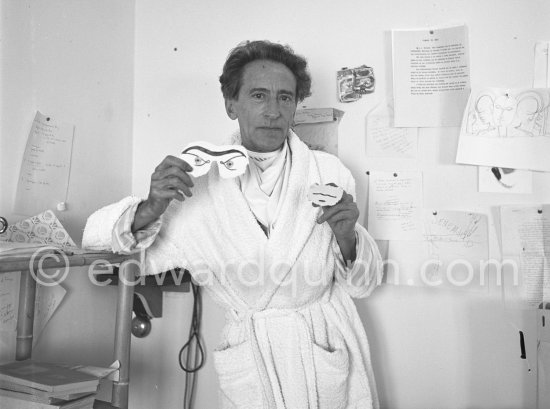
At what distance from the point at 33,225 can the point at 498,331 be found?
48.8 inches

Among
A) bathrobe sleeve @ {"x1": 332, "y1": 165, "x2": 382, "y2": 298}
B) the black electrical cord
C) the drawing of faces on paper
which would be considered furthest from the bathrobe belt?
the drawing of faces on paper

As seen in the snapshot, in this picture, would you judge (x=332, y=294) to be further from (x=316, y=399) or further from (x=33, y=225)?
(x=33, y=225)

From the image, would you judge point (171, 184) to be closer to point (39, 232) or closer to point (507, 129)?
point (39, 232)

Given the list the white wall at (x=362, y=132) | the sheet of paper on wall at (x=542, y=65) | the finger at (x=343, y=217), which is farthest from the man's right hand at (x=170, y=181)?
the sheet of paper on wall at (x=542, y=65)

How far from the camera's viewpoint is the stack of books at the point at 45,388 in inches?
38.7

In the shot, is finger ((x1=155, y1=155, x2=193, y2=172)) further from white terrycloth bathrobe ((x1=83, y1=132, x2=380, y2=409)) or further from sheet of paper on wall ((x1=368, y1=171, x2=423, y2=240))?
sheet of paper on wall ((x1=368, y1=171, x2=423, y2=240))

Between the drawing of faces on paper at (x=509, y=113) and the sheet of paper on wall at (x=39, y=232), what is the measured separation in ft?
3.64

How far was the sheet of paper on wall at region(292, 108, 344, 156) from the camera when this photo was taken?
1.50 m

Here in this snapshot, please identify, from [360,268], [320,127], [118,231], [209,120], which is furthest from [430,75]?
[118,231]

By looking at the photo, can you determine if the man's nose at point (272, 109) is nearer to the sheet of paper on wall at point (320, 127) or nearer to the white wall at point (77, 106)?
the sheet of paper on wall at point (320, 127)

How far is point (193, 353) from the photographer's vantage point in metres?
1.65

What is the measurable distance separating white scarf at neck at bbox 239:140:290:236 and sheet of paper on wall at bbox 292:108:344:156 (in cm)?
23

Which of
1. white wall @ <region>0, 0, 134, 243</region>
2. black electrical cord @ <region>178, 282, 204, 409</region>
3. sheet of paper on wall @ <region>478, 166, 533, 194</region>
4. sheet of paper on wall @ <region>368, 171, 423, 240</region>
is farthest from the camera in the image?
black electrical cord @ <region>178, 282, 204, 409</region>

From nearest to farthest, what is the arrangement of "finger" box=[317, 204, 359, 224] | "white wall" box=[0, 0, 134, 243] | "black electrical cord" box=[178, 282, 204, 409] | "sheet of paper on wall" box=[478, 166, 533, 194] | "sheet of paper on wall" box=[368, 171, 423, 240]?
"finger" box=[317, 204, 359, 224] < "white wall" box=[0, 0, 134, 243] < "sheet of paper on wall" box=[478, 166, 533, 194] < "sheet of paper on wall" box=[368, 171, 423, 240] < "black electrical cord" box=[178, 282, 204, 409]
